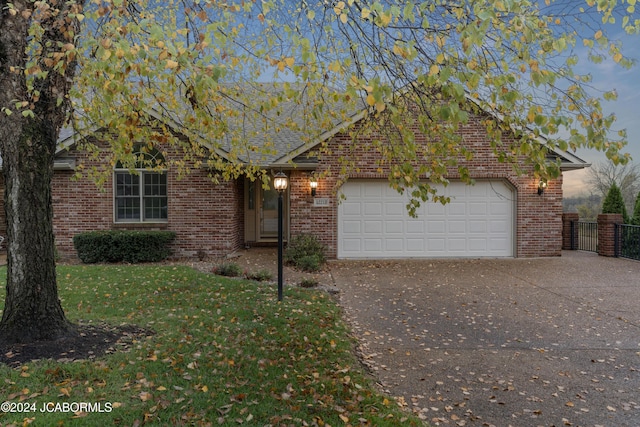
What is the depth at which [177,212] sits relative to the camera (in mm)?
11953

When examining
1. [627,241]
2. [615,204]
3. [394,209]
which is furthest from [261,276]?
[615,204]

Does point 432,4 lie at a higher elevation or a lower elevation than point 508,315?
higher

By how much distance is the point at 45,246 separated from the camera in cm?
474

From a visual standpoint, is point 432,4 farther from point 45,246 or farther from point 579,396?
point 45,246

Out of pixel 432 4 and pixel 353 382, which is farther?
pixel 353 382

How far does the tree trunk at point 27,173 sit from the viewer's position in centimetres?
450

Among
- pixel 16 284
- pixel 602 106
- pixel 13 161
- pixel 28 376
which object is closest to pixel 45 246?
pixel 16 284

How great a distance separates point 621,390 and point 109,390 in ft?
16.2

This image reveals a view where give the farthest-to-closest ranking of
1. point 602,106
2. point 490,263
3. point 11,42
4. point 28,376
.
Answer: point 490,263
point 11,42
point 28,376
point 602,106

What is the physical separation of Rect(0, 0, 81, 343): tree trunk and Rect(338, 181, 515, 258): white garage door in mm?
8333

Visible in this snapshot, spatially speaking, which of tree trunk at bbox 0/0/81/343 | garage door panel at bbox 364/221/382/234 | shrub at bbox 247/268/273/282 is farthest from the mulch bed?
garage door panel at bbox 364/221/382/234

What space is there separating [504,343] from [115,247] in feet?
31.9

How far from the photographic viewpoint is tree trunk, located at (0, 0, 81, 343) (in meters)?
4.50

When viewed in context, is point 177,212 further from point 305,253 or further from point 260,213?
point 305,253
